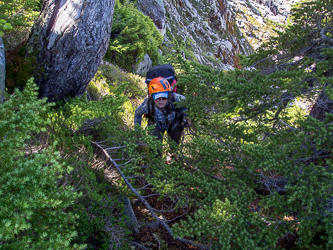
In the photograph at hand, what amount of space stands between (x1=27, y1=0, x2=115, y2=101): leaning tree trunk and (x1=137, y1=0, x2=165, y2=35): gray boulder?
1016 centimetres

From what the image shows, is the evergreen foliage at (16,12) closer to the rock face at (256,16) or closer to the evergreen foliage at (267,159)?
the evergreen foliage at (267,159)

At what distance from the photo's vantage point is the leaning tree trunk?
4.24 meters

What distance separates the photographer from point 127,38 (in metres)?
9.32

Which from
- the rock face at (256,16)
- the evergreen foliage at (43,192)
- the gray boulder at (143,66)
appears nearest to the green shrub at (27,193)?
the evergreen foliage at (43,192)

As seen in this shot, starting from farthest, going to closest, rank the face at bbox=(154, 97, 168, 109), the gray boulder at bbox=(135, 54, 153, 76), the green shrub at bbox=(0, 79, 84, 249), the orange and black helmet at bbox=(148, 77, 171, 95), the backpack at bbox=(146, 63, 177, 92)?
the gray boulder at bbox=(135, 54, 153, 76), the backpack at bbox=(146, 63, 177, 92), the face at bbox=(154, 97, 168, 109), the orange and black helmet at bbox=(148, 77, 171, 95), the green shrub at bbox=(0, 79, 84, 249)

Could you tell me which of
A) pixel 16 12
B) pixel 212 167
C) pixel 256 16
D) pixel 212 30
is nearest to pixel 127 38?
pixel 16 12

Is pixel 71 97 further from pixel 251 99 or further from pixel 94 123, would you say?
pixel 251 99

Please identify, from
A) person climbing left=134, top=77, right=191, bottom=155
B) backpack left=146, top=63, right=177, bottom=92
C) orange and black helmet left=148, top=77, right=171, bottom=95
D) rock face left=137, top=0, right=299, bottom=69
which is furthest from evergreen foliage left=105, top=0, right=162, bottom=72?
orange and black helmet left=148, top=77, right=171, bottom=95

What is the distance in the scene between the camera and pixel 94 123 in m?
4.67

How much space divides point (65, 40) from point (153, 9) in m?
11.3

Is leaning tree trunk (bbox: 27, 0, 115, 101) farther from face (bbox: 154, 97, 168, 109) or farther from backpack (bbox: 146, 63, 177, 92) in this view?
face (bbox: 154, 97, 168, 109)

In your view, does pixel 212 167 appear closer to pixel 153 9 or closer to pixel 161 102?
pixel 161 102

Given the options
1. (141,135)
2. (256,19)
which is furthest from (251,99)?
(256,19)

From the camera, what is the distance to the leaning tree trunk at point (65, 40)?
4242 millimetres
